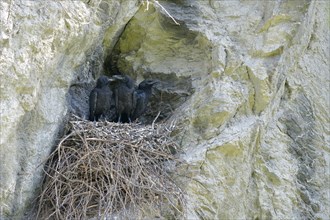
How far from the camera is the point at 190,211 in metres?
4.96

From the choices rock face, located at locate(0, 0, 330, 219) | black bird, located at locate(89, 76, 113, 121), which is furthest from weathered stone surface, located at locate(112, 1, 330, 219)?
black bird, located at locate(89, 76, 113, 121)

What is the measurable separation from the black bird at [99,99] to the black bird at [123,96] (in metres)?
0.12

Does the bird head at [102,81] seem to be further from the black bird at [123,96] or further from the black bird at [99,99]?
the black bird at [123,96]

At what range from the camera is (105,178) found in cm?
481

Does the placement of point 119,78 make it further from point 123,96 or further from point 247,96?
point 247,96

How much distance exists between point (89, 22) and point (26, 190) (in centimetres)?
101

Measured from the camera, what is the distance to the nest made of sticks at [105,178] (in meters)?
4.69

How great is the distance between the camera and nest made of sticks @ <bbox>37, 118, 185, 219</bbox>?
4691 millimetres

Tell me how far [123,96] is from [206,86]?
53 centimetres

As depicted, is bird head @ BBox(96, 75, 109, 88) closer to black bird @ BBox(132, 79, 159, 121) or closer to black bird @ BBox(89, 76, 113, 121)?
black bird @ BBox(89, 76, 113, 121)

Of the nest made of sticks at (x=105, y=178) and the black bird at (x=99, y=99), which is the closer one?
the nest made of sticks at (x=105, y=178)

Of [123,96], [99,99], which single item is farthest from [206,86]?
[99,99]

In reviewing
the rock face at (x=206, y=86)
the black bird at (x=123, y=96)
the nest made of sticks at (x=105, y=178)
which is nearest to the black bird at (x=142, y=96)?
the black bird at (x=123, y=96)

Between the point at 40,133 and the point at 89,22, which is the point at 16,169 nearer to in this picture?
the point at 40,133
